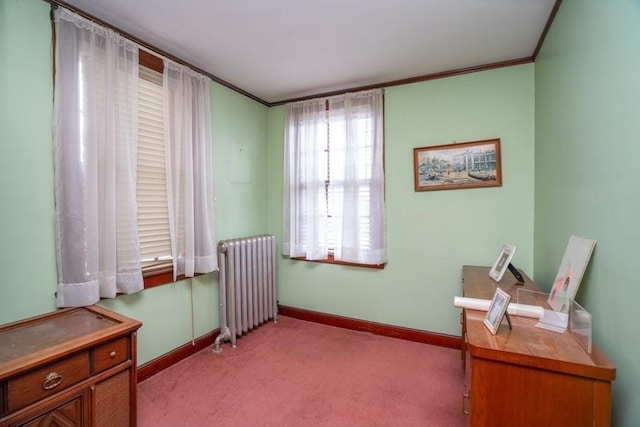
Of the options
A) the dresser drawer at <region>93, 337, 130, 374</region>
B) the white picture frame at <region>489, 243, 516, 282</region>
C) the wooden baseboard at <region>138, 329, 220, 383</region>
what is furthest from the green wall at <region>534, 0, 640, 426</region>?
the wooden baseboard at <region>138, 329, 220, 383</region>

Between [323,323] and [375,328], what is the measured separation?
582 mm

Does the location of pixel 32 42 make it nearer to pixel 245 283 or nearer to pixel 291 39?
pixel 291 39

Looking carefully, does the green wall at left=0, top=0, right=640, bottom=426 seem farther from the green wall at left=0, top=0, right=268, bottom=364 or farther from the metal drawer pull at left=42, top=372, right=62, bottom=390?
the metal drawer pull at left=42, top=372, right=62, bottom=390

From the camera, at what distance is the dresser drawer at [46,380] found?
3.64 ft

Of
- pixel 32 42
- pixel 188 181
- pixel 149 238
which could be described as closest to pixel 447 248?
pixel 188 181

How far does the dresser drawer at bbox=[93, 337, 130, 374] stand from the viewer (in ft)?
4.48

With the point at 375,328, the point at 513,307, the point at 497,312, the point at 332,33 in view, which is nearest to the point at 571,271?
the point at 513,307

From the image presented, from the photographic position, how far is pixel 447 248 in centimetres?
263

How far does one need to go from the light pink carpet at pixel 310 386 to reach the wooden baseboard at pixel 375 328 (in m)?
0.07

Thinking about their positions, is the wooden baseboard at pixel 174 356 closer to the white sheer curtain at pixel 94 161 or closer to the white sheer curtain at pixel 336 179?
the white sheer curtain at pixel 94 161

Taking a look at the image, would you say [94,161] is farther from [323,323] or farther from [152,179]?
[323,323]

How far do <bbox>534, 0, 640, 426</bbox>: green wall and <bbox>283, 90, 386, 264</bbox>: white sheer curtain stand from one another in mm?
1391

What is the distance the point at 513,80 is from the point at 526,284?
5.49 ft

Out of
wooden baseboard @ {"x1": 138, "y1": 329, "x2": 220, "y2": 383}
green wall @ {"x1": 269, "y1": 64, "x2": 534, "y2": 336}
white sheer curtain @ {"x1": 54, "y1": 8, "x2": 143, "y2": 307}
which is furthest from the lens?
green wall @ {"x1": 269, "y1": 64, "x2": 534, "y2": 336}
